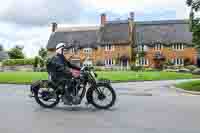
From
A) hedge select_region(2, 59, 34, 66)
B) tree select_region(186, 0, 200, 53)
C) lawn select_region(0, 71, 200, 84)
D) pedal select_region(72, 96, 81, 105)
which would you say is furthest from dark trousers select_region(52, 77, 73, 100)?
hedge select_region(2, 59, 34, 66)

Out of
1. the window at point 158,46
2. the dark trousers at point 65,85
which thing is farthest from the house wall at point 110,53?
the dark trousers at point 65,85

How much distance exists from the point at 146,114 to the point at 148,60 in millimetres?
59654

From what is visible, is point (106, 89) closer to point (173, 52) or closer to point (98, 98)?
point (98, 98)

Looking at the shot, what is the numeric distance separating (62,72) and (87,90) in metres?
0.87

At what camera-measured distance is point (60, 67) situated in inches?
405

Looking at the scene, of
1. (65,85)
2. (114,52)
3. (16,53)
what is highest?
(16,53)

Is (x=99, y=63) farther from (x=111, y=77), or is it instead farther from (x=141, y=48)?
(x=111, y=77)

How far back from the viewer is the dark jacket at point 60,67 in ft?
33.8

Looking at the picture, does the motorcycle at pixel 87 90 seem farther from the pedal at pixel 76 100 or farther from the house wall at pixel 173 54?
the house wall at pixel 173 54

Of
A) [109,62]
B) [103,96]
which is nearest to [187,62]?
[109,62]

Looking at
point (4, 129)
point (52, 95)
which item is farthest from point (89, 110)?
point (4, 129)

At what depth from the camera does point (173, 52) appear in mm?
66750

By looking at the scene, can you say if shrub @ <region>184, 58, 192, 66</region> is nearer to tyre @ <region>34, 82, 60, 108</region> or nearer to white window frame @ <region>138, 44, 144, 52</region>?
white window frame @ <region>138, 44, 144, 52</region>

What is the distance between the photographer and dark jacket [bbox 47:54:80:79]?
1029cm
